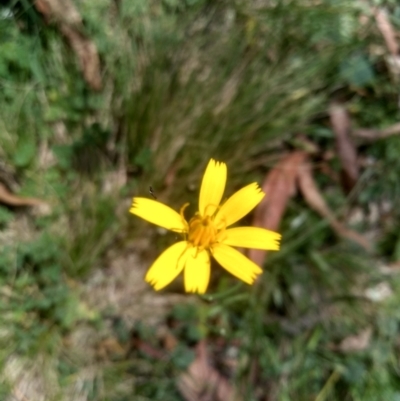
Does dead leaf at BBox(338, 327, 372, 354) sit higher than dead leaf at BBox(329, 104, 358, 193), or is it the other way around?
dead leaf at BBox(329, 104, 358, 193)

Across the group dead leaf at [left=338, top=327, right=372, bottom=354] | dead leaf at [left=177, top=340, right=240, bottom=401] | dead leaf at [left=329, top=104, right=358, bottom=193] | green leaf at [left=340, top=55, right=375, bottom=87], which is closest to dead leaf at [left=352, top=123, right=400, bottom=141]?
dead leaf at [left=329, top=104, right=358, bottom=193]

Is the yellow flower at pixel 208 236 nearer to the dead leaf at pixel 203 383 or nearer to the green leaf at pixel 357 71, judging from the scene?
the dead leaf at pixel 203 383

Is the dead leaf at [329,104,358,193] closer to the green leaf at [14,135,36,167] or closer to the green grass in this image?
the green grass

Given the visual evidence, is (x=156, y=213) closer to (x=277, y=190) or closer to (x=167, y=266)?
(x=167, y=266)

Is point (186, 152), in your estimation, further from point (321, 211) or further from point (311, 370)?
point (311, 370)

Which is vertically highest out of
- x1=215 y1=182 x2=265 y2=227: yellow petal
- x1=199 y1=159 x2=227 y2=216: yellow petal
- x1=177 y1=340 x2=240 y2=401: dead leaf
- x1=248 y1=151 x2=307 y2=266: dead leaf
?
x1=199 y1=159 x2=227 y2=216: yellow petal

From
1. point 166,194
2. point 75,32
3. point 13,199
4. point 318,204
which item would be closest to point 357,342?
point 318,204
